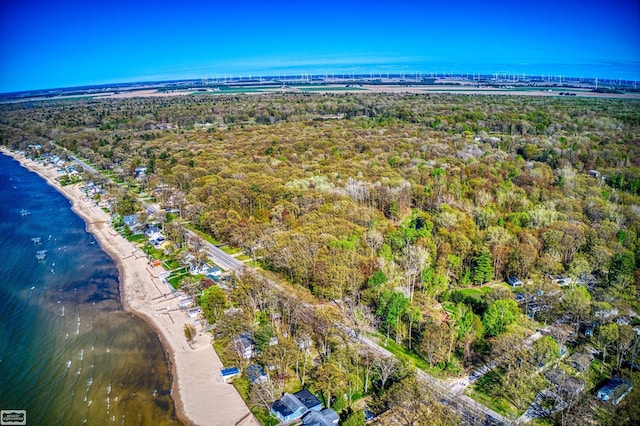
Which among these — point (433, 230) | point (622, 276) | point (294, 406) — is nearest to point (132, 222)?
point (433, 230)

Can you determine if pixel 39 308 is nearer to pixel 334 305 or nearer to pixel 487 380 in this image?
pixel 334 305

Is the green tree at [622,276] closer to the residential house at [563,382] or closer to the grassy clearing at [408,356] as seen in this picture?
the residential house at [563,382]

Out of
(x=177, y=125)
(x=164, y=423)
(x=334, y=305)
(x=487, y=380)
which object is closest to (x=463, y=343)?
(x=487, y=380)

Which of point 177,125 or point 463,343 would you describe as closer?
point 463,343

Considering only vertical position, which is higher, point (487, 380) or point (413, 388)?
point (413, 388)

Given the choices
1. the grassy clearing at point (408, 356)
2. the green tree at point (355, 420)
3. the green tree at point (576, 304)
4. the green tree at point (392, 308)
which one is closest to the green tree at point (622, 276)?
the green tree at point (576, 304)
